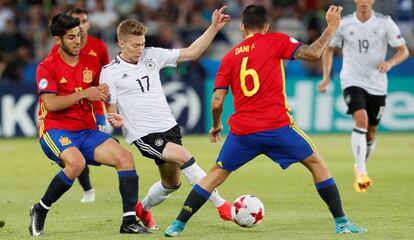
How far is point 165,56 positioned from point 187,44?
1550 cm

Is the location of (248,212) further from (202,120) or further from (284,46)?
(202,120)

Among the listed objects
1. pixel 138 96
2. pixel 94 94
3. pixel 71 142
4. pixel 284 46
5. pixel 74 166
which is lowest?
pixel 74 166

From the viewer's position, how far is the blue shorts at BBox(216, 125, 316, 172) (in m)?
9.12

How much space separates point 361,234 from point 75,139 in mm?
2824

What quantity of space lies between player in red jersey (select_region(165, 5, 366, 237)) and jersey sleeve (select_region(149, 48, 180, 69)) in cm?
95

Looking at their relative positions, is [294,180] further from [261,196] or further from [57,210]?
[57,210]

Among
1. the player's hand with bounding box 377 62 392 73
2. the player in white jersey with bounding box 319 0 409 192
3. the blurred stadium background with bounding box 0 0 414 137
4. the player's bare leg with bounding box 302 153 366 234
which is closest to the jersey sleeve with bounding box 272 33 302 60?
the player's bare leg with bounding box 302 153 366 234

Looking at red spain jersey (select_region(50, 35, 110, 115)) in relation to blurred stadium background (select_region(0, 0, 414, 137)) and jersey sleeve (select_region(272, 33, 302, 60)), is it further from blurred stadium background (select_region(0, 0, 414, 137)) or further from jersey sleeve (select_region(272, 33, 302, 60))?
A: blurred stadium background (select_region(0, 0, 414, 137))

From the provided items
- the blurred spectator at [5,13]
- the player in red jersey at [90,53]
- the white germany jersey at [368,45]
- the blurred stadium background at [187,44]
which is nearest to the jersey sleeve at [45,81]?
the player in red jersey at [90,53]

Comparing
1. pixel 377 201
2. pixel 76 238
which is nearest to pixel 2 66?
→ pixel 377 201

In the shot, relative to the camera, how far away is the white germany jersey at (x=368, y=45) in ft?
45.9

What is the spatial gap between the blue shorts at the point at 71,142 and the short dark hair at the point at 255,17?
5.87 feet

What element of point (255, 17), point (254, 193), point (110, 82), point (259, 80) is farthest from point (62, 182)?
point (254, 193)

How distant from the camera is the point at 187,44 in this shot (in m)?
25.5
